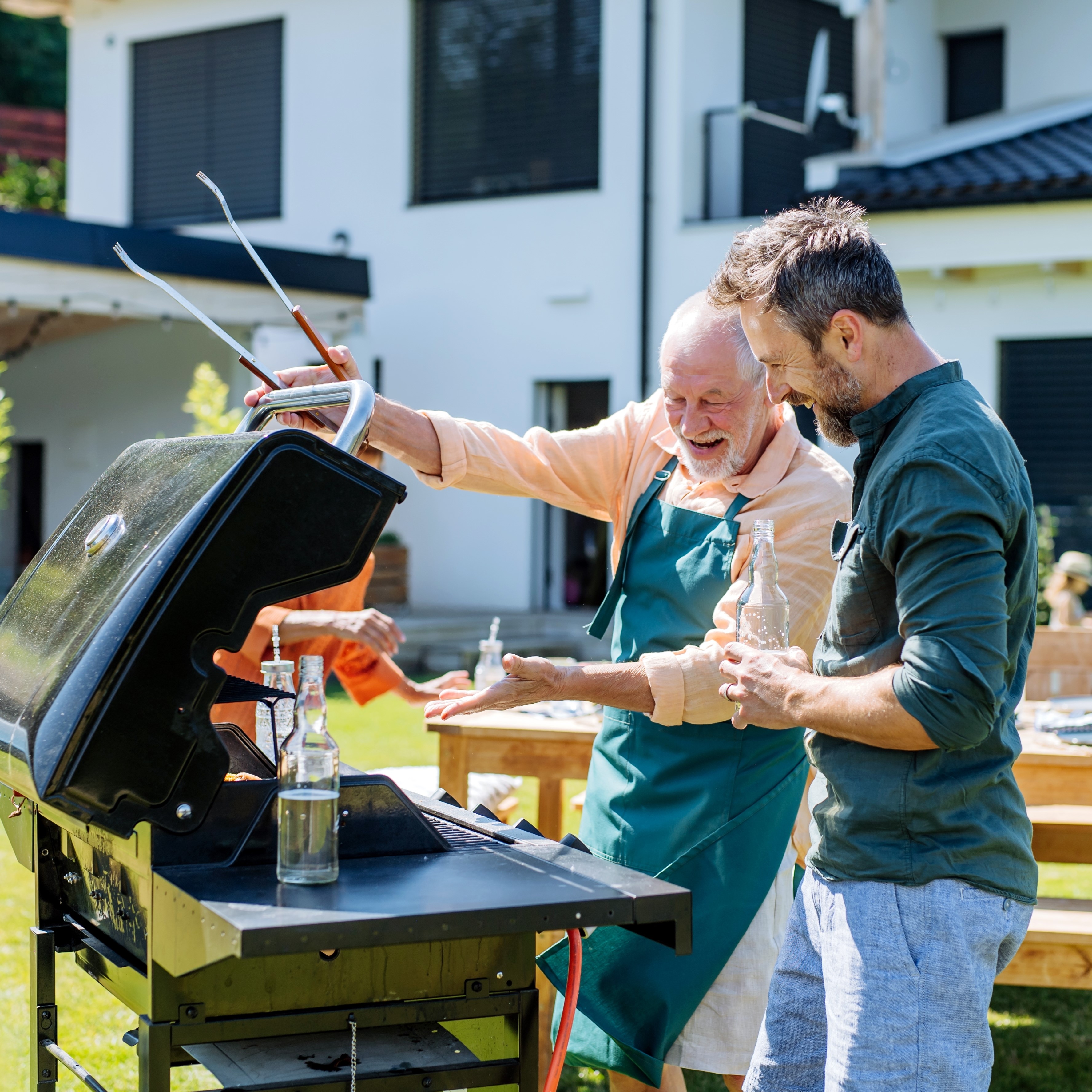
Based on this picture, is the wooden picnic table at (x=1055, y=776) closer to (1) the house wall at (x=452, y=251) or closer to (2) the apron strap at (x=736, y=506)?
(2) the apron strap at (x=736, y=506)

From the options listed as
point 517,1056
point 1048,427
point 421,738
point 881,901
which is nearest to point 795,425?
point 881,901

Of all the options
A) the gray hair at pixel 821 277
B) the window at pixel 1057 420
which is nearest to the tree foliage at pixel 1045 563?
the window at pixel 1057 420

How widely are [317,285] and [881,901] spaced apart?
11.7m

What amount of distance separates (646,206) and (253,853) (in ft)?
37.3

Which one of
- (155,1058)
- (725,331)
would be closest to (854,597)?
(725,331)

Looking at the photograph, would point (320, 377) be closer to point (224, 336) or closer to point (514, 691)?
point (224, 336)

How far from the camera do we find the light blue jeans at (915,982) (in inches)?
75.5

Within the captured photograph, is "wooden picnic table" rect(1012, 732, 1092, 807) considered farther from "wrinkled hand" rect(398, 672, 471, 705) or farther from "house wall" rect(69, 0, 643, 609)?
"house wall" rect(69, 0, 643, 609)

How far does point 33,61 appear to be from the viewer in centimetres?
2642

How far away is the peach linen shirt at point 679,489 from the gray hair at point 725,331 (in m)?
0.18

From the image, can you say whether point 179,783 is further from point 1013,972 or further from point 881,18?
point 881,18

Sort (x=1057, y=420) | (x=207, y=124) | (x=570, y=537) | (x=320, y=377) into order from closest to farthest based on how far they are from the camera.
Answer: (x=320, y=377), (x=1057, y=420), (x=570, y=537), (x=207, y=124)

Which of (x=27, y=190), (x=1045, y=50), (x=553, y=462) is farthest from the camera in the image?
(x=27, y=190)

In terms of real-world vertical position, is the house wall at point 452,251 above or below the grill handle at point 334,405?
above
